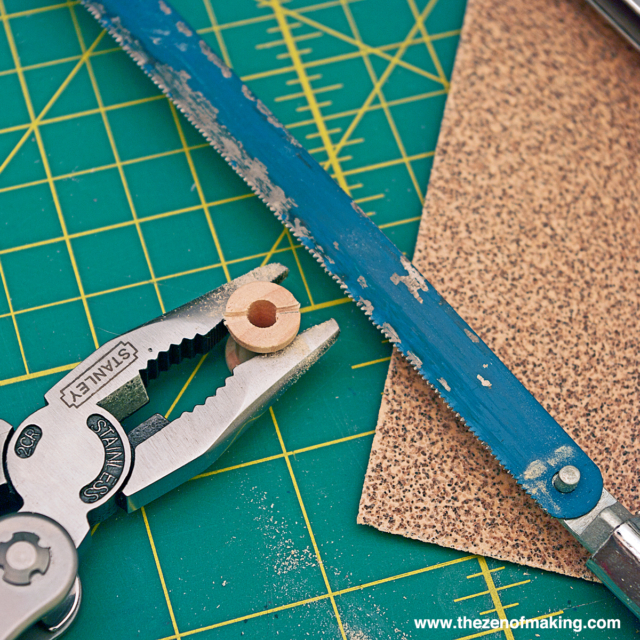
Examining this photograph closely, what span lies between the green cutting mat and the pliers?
0.19 metres

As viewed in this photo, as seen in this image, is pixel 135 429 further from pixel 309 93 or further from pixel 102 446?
pixel 309 93

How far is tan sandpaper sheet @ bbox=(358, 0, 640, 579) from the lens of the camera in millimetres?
1952

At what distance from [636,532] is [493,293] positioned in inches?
32.5

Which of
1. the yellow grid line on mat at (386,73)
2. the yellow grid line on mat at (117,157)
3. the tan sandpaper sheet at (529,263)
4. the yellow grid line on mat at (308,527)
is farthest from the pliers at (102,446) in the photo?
the yellow grid line on mat at (386,73)

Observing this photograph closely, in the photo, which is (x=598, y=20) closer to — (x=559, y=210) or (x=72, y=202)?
(x=559, y=210)

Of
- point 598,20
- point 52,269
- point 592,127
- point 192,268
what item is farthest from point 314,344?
point 598,20

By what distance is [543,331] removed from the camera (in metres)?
2.14

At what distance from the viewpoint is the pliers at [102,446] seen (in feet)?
4.93

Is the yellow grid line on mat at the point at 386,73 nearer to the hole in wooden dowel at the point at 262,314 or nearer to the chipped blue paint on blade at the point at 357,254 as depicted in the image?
the chipped blue paint on blade at the point at 357,254

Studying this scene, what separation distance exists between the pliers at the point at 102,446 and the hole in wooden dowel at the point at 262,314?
0.09 metres

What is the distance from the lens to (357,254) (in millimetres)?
2021

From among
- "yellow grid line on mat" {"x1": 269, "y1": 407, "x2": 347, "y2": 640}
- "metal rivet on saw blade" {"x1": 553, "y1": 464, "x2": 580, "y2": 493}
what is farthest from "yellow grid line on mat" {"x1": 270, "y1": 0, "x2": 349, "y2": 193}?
"metal rivet on saw blade" {"x1": 553, "y1": 464, "x2": 580, "y2": 493}

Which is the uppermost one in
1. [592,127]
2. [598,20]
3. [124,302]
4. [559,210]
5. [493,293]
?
[598,20]

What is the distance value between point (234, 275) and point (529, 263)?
Answer: 995 mm
